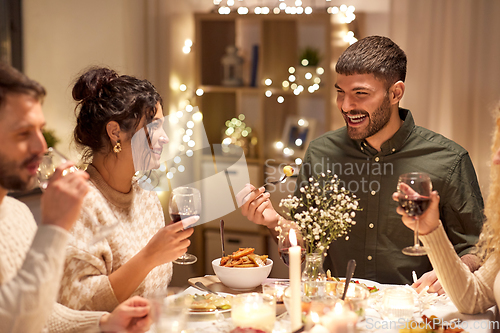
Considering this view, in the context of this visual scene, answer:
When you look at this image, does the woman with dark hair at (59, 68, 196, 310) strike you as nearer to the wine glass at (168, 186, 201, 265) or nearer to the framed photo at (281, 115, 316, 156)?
the wine glass at (168, 186, 201, 265)

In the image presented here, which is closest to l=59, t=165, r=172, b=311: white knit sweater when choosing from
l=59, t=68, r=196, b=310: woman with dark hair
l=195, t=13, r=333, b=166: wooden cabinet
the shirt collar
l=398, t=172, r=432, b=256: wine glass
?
l=59, t=68, r=196, b=310: woman with dark hair

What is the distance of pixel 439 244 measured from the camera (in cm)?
138

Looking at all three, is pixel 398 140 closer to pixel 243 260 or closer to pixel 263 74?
pixel 243 260

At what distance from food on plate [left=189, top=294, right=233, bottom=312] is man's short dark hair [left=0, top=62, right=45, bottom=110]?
73 cm

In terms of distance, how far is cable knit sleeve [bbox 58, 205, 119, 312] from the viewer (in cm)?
138

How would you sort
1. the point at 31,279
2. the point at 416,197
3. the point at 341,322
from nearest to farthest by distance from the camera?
the point at 31,279 < the point at 341,322 < the point at 416,197

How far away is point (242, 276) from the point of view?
1.52 meters

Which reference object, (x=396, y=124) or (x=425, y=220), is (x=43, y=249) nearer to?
(x=425, y=220)

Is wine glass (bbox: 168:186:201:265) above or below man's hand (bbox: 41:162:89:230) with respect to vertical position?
below

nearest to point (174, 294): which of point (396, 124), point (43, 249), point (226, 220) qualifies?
point (43, 249)

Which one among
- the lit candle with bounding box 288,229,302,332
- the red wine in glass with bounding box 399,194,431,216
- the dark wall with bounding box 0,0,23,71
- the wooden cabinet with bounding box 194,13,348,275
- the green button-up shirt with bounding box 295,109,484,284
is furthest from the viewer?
the wooden cabinet with bounding box 194,13,348,275

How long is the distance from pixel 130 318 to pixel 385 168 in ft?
4.24

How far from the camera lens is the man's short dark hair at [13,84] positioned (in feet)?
3.39

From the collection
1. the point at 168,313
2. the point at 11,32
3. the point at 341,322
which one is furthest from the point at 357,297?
the point at 11,32
